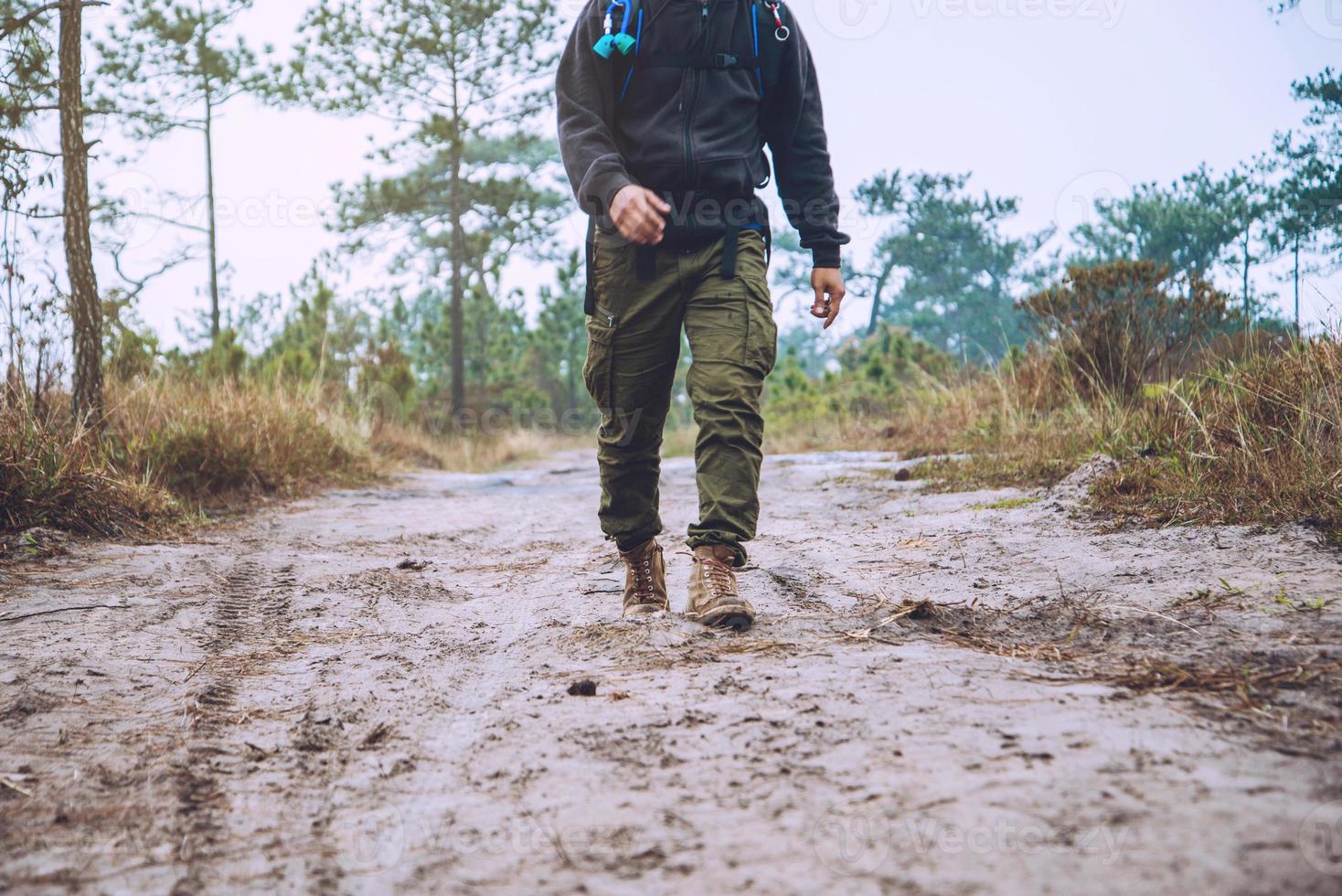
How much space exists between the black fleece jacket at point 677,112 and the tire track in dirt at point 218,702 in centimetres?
150

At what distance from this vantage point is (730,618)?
230 centimetres

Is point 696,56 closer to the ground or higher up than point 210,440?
higher up

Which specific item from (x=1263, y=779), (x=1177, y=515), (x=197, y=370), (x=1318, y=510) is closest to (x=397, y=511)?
(x=197, y=370)

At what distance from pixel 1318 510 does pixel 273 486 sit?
18.0ft

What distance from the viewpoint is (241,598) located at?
2.99 m

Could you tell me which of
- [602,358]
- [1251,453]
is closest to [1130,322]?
A: [1251,453]

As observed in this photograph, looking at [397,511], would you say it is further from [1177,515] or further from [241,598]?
[1177,515]

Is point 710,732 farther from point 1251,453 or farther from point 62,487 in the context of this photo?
point 62,487

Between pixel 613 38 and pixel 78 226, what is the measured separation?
13.6 ft

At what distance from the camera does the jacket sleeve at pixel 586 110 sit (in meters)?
2.53

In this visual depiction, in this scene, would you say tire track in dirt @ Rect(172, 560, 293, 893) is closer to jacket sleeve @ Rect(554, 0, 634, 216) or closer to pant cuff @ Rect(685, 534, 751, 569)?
pant cuff @ Rect(685, 534, 751, 569)

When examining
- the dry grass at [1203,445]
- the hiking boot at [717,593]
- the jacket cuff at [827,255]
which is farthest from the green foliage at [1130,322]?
the hiking boot at [717,593]

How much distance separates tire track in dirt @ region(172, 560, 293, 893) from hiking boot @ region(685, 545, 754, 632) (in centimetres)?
109

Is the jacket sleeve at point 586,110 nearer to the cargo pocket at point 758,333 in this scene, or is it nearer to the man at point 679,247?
the man at point 679,247
